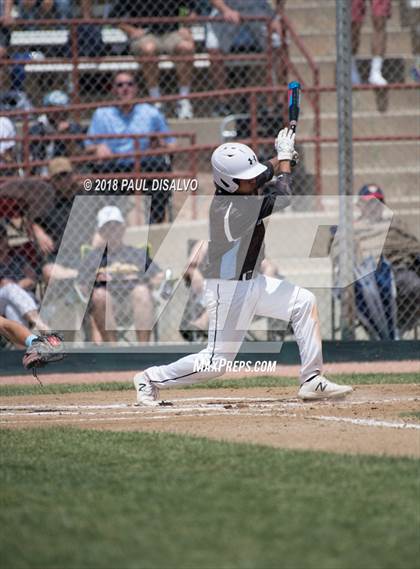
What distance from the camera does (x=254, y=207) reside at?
7.94 metres

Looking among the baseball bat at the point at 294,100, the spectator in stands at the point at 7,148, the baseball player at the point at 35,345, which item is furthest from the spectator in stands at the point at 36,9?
the baseball player at the point at 35,345

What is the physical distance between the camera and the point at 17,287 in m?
11.2

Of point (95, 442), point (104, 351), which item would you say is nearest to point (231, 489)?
point (95, 442)

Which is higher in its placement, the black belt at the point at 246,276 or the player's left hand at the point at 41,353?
the black belt at the point at 246,276

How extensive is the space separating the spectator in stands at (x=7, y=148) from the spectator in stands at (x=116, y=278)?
1.83m

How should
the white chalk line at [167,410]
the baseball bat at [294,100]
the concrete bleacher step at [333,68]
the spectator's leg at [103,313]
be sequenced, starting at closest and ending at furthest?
the white chalk line at [167,410]
the baseball bat at [294,100]
the spectator's leg at [103,313]
the concrete bleacher step at [333,68]

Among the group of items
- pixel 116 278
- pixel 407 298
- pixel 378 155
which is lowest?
pixel 407 298

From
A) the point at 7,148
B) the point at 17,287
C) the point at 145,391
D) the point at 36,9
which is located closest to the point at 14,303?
the point at 17,287

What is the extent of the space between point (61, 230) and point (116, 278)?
86cm

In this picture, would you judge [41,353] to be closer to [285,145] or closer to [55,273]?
[285,145]

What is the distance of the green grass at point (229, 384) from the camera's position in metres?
9.87

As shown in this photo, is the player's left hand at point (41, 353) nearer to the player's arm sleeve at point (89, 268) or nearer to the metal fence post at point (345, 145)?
the player's arm sleeve at point (89, 268)

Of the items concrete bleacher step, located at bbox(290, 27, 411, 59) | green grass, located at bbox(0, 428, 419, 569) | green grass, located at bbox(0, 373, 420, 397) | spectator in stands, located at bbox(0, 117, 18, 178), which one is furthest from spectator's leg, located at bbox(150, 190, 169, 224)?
green grass, located at bbox(0, 428, 419, 569)

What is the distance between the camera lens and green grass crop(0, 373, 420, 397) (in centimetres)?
987
